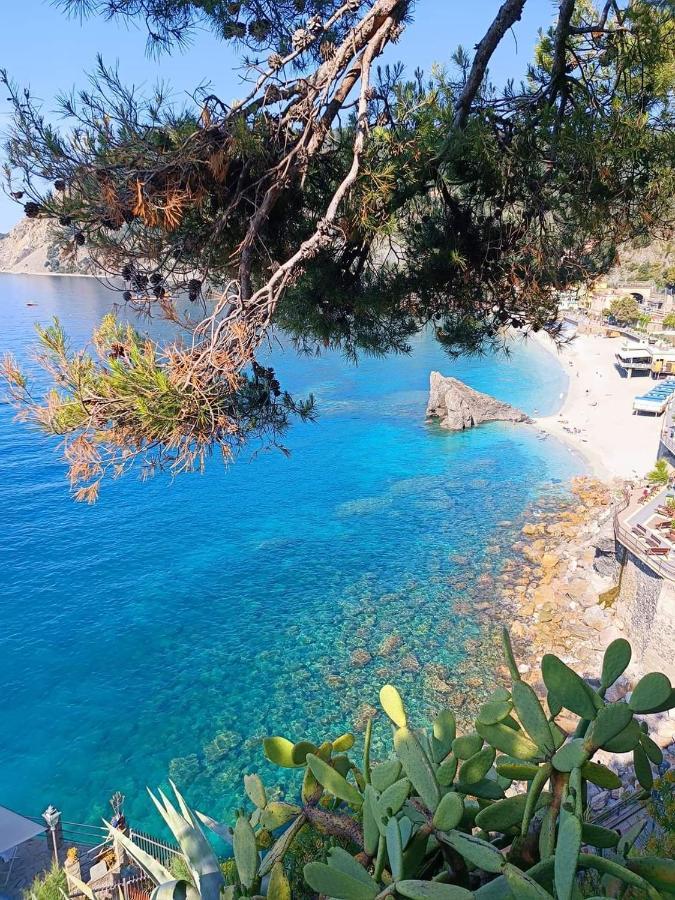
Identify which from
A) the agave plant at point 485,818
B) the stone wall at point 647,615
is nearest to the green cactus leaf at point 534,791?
the agave plant at point 485,818

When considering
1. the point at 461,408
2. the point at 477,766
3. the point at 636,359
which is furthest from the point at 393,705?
the point at 636,359

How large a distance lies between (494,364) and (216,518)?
29.7 meters

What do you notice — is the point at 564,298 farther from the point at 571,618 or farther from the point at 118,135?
the point at 571,618

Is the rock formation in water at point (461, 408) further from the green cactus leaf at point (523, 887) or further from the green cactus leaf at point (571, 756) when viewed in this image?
the green cactus leaf at point (523, 887)

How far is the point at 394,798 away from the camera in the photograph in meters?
1.19

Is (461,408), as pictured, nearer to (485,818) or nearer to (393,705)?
(393,705)

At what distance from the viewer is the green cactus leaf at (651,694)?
3.85 ft

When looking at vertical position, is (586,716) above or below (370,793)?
above

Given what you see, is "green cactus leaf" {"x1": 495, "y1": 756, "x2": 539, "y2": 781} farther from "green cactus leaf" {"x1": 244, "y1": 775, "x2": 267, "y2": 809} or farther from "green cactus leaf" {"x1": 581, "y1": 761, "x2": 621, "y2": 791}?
"green cactus leaf" {"x1": 244, "y1": 775, "x2": 267, "y2": 809}

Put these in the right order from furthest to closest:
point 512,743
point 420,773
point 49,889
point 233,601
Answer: point 233,601 → point 49,889 → point 512,743 → point 420,773

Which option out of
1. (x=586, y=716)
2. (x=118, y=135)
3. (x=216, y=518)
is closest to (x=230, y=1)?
(x=118, y=135)

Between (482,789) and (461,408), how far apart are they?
1064 inches

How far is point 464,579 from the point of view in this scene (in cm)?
1474

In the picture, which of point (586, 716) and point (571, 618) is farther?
point (571, 618)
